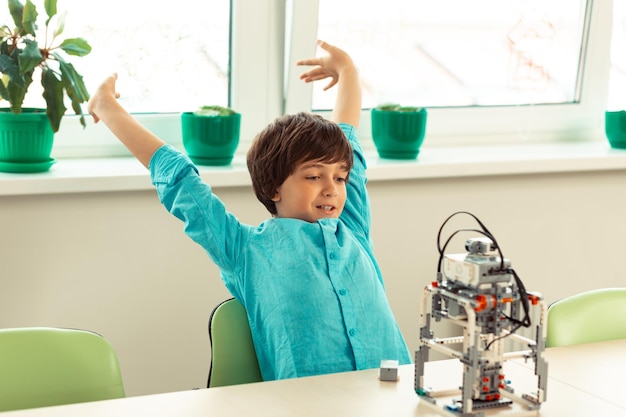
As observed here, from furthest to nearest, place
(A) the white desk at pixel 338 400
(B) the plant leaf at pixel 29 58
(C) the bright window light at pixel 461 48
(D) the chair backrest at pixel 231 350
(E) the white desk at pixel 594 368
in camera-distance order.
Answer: (C) the bright window light at pixel 461 48 → (B) the plant leaf at pixel 29 58 → (D) the chair backrest at pixel 231 350 → (E) the white desk at pixel 594 368 → (A) the white desk at pixel 338 400

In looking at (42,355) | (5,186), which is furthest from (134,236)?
(42,355)

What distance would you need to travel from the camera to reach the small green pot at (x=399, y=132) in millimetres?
2812

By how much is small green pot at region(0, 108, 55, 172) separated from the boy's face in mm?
665

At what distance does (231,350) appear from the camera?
1912mm

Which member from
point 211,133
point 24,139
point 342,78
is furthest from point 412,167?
point 24,139

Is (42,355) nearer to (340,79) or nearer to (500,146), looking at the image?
(340,79)

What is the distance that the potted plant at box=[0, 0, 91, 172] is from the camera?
2.22 m

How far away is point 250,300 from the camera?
2000 millimetres

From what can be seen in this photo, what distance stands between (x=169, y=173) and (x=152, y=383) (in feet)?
2.60

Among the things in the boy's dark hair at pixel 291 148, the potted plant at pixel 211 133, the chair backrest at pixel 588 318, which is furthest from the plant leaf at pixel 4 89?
the chair backrest at pixel 588 318

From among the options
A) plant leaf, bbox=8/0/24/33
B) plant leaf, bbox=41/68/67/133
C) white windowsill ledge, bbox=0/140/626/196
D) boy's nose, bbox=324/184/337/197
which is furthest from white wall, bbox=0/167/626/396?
boy's nose, bbox=324/184/337/197

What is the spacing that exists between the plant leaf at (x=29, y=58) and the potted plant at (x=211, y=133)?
0.48 m

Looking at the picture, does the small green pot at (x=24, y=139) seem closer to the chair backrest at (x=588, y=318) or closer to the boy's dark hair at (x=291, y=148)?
the boy's dark hair at (x=291, y=148)

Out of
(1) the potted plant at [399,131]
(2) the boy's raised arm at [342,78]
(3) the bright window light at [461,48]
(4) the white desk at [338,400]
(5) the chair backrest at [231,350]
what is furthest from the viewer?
(3) the bright window light at [461,48]
